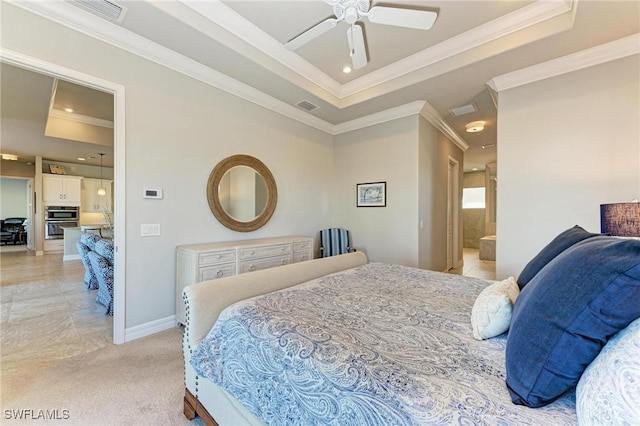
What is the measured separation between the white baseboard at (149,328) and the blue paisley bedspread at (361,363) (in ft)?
5.30

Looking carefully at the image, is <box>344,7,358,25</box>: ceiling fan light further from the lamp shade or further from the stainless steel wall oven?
the stainless steel wall oven

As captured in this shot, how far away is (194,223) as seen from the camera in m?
2.96

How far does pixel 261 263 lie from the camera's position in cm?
309

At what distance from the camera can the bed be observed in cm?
77

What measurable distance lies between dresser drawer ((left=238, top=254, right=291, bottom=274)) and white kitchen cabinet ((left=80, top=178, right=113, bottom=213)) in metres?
7.59

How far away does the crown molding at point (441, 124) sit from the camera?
3.88m

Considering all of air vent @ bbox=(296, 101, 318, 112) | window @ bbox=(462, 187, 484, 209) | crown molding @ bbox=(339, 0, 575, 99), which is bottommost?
window @ bbox=(462, 187, 484, 209)

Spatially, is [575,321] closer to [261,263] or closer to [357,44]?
[357,44]

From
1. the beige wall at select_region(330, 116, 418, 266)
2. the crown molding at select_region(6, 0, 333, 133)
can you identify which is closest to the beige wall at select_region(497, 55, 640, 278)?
the beige wall at select_region(330, 116, 418, 266)

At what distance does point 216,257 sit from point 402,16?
2689 millimetres

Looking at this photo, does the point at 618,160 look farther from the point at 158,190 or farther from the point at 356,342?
the point at 158,190

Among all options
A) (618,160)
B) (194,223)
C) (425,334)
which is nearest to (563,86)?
(618,160)

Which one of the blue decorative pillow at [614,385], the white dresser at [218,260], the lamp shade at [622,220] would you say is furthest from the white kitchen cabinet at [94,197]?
the lamp shade at [622,220]

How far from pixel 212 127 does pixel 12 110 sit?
359 cm
